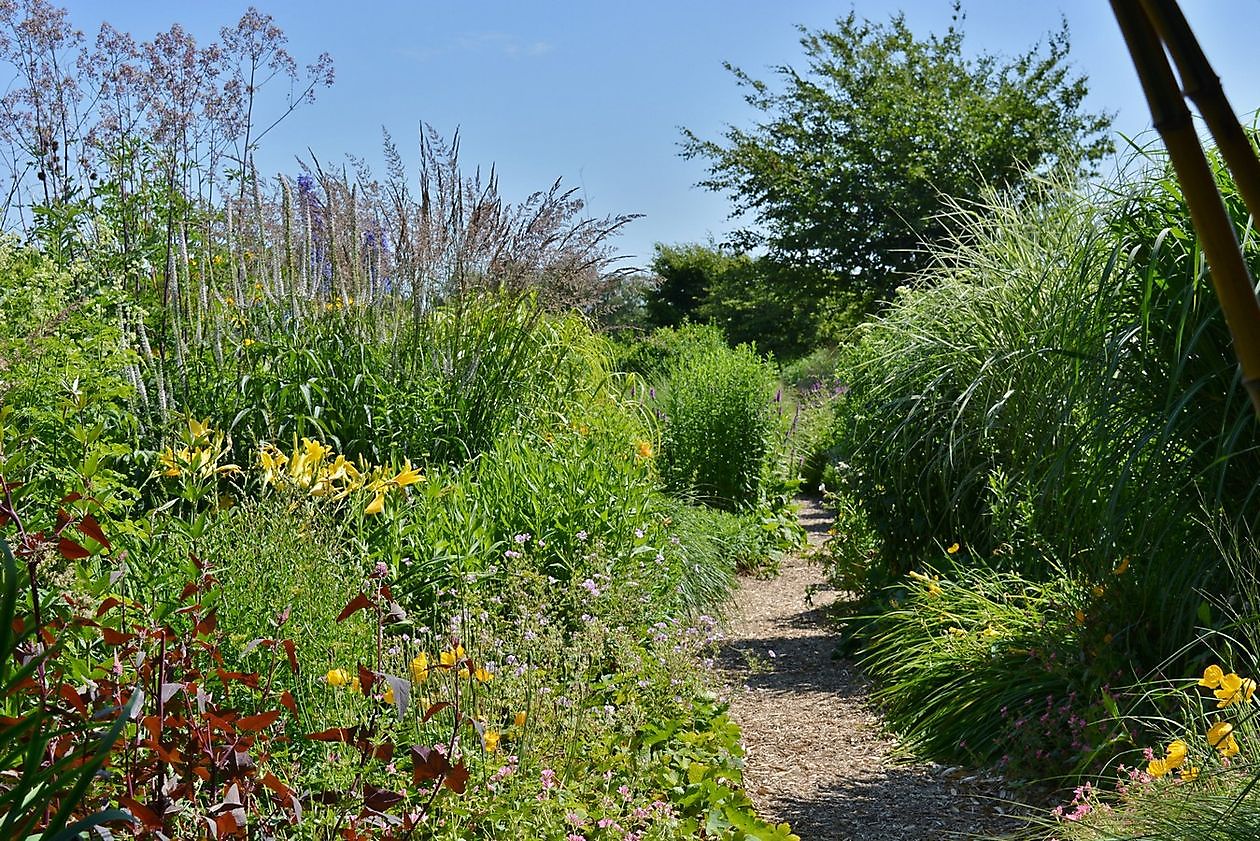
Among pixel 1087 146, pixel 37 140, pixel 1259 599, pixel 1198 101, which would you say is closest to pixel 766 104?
pixel 1087 146

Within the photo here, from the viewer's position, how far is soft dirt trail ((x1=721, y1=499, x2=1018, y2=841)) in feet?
13.0

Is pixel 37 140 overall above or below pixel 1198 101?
above

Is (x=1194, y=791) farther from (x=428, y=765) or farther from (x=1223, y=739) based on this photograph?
(x=428, y=765)

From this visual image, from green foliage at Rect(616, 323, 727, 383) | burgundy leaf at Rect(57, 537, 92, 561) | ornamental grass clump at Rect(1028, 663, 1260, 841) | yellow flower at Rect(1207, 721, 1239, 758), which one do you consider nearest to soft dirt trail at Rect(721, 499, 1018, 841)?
ornamental grass clump at Rect(1028, 663, 1260, 841)

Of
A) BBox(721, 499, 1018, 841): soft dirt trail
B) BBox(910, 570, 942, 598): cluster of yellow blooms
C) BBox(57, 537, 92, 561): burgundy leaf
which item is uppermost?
BBox(57, 537, 92, 561): burgundy leaf

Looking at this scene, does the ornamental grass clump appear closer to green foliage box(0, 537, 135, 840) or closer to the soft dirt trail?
the soft dirt trail

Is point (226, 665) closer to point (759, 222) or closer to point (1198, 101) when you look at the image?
point (1198, 101)

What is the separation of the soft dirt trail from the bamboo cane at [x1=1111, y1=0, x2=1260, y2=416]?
340 centimetres

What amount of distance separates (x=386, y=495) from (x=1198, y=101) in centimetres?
456

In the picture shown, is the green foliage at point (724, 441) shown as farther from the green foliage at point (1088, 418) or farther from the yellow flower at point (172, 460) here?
the yellow flower at point (172, 460)

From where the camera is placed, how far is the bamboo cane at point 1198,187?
393mm

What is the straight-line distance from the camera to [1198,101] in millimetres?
418

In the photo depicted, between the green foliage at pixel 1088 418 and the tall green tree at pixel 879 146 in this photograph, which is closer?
the green foliage at pixel 1088 418

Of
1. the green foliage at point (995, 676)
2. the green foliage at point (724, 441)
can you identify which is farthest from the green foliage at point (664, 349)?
the green foliage at point (995, 676)
